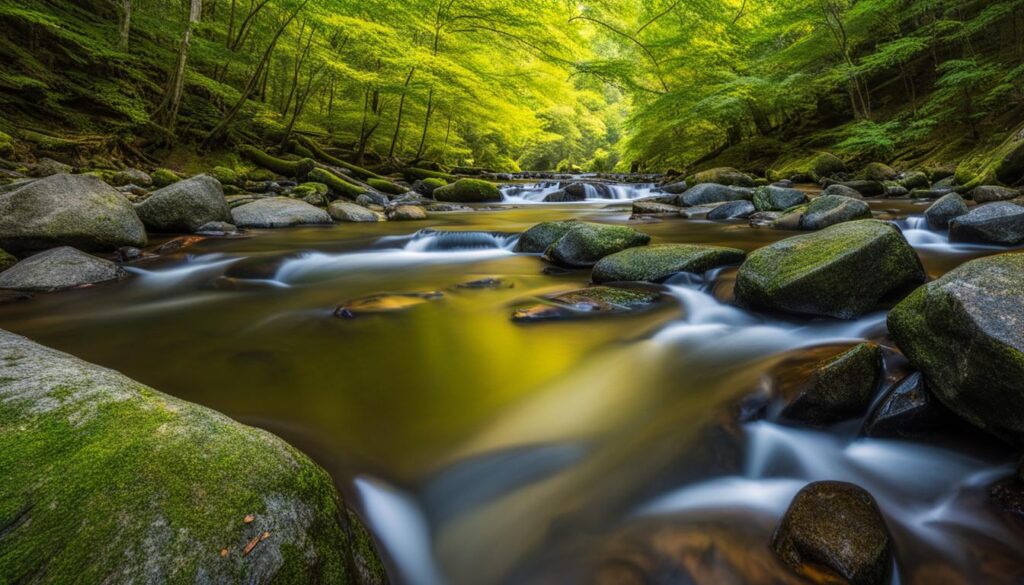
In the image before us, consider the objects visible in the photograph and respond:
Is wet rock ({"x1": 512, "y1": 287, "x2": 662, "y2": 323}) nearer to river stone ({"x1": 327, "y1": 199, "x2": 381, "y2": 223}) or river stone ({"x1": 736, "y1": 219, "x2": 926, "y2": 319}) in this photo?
river stone ({"x1": 736, "y1": 219, "x2": 926, "y2": 319})

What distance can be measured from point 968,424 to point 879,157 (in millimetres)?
13898

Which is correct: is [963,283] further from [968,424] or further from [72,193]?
[72,193]

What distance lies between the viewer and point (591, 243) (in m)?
4.87

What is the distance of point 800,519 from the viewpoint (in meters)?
1.49

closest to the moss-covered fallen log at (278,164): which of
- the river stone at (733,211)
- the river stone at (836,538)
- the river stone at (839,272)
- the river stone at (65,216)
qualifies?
the river stone at (65,216)

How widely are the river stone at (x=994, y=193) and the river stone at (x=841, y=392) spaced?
694 centimetres

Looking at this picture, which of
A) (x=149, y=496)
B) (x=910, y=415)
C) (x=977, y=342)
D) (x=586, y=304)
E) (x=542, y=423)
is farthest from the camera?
(x=586, y=304)

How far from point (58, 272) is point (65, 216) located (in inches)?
46.2

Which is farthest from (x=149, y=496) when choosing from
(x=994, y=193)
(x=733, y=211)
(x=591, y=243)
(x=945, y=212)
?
(x=994, y=193)

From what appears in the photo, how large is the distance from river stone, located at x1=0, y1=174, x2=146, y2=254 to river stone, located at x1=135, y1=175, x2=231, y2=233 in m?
0.91

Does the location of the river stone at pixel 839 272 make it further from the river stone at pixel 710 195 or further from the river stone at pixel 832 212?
the river stone at pixel 710 195

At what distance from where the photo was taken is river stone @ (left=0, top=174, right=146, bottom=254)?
15.2 ft

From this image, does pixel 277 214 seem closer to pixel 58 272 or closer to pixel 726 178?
pixel 58 272

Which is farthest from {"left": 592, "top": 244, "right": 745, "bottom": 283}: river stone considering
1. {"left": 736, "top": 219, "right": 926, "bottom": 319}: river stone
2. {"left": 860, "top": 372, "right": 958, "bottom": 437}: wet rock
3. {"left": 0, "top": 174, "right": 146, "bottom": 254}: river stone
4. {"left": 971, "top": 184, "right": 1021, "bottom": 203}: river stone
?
{"left": 0, "top": 174, "right": 146, "bottom": 254}: river stone
